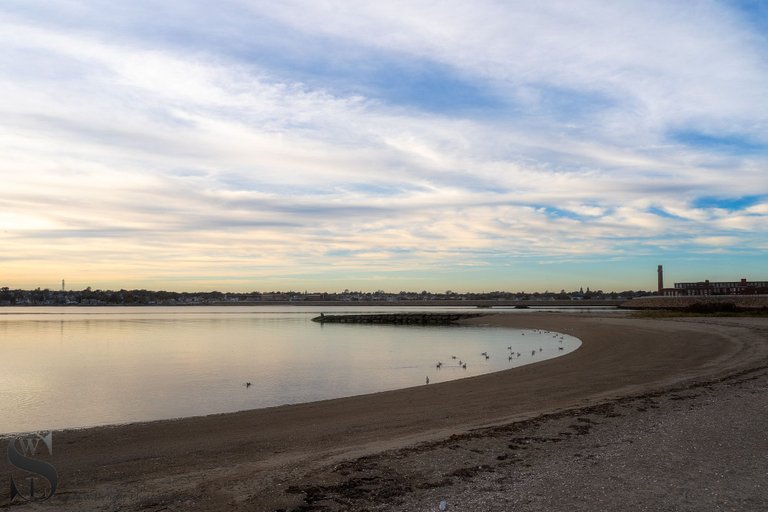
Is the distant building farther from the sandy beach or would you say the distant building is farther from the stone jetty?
the sandy beach

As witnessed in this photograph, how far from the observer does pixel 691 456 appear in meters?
8.52

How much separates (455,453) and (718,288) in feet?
343

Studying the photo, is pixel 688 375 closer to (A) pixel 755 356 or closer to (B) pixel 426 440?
(A) pixel 755 356

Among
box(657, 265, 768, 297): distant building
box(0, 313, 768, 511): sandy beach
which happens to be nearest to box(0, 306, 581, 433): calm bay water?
box(0, 313, 768, 511): sandy beach

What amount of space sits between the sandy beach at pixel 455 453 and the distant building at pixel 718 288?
86.3 metres

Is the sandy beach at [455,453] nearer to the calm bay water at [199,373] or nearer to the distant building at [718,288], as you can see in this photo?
the calm bay water at [199,373]

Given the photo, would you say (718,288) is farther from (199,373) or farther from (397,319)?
(199,373)

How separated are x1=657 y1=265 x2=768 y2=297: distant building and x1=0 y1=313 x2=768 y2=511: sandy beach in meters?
86.3

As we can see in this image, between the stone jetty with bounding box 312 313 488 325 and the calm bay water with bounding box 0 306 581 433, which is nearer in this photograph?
the calm bay water with bounding box 0 306 581 433

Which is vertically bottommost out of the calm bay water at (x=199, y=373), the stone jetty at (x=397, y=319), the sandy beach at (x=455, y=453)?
the stone jetty at (x=397, y=319)

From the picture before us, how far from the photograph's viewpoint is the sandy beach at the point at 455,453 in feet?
23.4

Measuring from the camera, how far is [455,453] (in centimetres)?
909

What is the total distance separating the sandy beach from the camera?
281 inches

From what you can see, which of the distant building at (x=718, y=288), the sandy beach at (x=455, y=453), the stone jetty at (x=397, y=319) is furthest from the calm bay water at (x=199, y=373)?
the distant building at (x=718, y=288)
